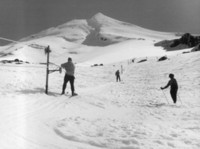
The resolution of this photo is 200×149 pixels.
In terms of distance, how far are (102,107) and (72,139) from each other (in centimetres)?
462

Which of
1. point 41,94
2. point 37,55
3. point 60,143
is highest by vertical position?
point 37,55

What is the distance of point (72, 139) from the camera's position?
595cm

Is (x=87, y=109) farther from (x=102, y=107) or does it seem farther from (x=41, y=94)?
(x=41, y=94)

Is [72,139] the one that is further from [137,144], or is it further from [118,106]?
[118,106]

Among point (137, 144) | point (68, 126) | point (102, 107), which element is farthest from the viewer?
point (102, 107)

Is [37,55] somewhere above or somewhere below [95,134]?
above

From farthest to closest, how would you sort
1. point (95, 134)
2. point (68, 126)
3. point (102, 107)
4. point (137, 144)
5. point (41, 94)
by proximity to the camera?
point (41, 94), point (102, 107), point (68, 126), point (95, 134), point (137, 144)

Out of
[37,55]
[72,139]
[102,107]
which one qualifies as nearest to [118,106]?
[102,107]

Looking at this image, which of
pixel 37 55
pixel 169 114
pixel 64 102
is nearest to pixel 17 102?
pixel 64 102

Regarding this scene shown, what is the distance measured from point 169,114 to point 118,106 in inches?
85.8

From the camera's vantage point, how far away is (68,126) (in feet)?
22.3

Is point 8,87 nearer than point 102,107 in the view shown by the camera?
No

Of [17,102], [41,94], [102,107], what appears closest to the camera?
[17,102]

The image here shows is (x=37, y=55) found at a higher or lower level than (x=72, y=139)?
higher
